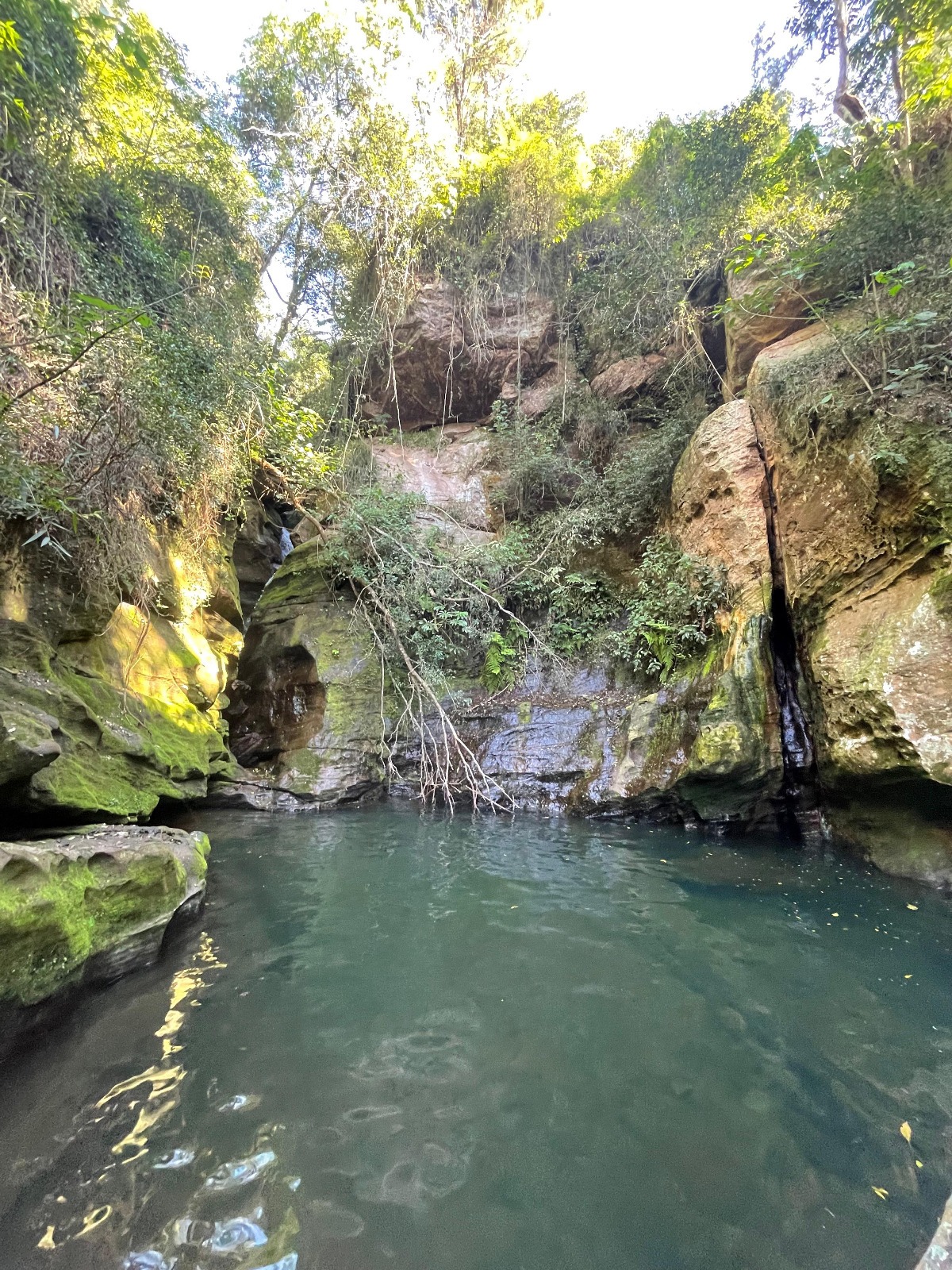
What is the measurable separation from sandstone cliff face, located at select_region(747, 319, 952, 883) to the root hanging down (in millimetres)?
4273

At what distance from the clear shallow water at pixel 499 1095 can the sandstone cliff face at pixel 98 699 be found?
169 cm

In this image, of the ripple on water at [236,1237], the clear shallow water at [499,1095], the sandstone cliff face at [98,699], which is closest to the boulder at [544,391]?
the sandstone cliff face at [98,699]

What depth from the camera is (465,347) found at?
14.8 m

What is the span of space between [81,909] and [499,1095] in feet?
8.28

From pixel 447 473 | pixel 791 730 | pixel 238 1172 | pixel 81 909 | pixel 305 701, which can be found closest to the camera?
pixel 238 1172

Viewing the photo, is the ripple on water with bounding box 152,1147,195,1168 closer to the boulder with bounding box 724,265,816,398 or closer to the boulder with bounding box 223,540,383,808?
the boulder with bounding box 223,540,383,808

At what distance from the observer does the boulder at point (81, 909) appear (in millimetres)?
2654

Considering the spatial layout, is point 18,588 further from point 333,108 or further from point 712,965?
point 333,108

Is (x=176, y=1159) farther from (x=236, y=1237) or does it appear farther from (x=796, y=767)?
(x=796, y=767)

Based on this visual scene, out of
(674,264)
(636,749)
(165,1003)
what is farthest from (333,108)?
(165,1003)

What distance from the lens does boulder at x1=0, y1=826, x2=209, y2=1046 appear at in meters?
2.65

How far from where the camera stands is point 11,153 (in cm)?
609

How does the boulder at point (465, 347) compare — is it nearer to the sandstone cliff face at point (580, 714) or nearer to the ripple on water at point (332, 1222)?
the sandstone cliff face at point (580, 714)

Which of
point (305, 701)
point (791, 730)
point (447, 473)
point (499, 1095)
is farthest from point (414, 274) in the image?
point (499, 1095)
